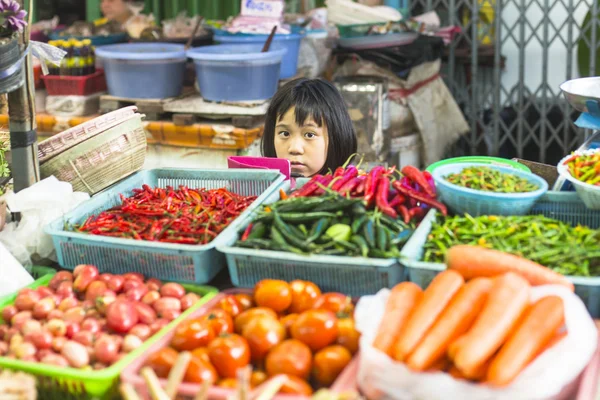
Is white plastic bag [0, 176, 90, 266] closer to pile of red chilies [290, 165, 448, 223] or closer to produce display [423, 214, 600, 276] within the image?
pile of red chilies [290, 165, 448, 223]

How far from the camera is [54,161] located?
9.39 ft

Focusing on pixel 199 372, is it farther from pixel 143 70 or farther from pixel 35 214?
pixel 143 70

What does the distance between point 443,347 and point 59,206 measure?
161 cm

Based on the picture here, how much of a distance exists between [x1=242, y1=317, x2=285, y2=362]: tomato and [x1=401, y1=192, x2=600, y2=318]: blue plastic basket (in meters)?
0.45

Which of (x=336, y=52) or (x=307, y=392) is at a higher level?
(x=336, y=52)

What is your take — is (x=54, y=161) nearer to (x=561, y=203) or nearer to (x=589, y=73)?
(x=561, y=203)

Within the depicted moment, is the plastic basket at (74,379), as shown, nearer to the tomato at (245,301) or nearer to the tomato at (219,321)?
the tomato at (219,321)

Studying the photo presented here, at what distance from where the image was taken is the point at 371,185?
2502mm

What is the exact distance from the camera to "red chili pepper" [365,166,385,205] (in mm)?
2447

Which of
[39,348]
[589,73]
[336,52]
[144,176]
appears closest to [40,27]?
[336,52]

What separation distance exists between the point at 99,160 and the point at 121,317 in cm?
113

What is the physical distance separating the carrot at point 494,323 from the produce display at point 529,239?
26cm

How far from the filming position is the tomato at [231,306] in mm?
1990

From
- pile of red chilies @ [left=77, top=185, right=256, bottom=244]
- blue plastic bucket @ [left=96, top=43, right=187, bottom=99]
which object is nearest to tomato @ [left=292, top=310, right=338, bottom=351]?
pile of red chilies @ [left=77, top=185, right=256, bottom=244]
